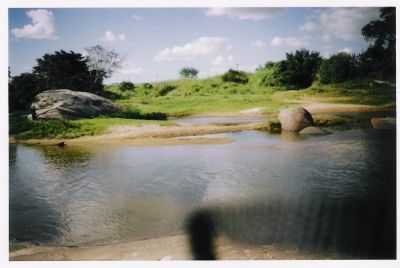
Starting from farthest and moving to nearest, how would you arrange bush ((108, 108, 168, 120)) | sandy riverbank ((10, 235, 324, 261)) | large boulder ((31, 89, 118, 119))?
bush ((108, 108, 168, 120)) < large boulder ((31, 89, 118, 119)) < sandy riverbank ((10, 235, 324, 261))

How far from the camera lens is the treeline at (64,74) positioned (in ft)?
14.1

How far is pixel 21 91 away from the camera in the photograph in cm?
431

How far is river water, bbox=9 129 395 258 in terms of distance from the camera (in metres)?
3.98

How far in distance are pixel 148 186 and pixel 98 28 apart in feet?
5.21

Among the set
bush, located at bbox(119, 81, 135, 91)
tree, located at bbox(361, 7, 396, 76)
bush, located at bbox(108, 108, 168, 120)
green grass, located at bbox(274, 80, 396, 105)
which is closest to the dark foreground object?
green grass, located at bbox(274, 80, 396, 105)

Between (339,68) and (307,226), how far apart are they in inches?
63.9

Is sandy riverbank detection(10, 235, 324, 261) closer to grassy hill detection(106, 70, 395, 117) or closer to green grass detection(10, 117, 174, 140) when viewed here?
green grass detection(10, 117, 174, 140)

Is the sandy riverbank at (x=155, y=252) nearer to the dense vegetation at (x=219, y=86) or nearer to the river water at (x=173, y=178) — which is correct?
the river water at (x=173, y=178)

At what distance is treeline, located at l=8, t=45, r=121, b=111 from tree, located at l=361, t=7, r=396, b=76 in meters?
2.45

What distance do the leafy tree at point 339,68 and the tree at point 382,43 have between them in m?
0.12

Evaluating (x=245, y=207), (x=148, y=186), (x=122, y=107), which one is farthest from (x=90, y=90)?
(x=245, y=207)

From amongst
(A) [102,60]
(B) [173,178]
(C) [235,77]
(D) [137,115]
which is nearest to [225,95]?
(C) [235,77]

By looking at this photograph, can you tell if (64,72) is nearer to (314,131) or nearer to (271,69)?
(271,69)

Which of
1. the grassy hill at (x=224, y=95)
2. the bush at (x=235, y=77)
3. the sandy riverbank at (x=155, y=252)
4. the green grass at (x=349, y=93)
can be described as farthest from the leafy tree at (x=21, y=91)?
the green grass at (x=349, y=93)
